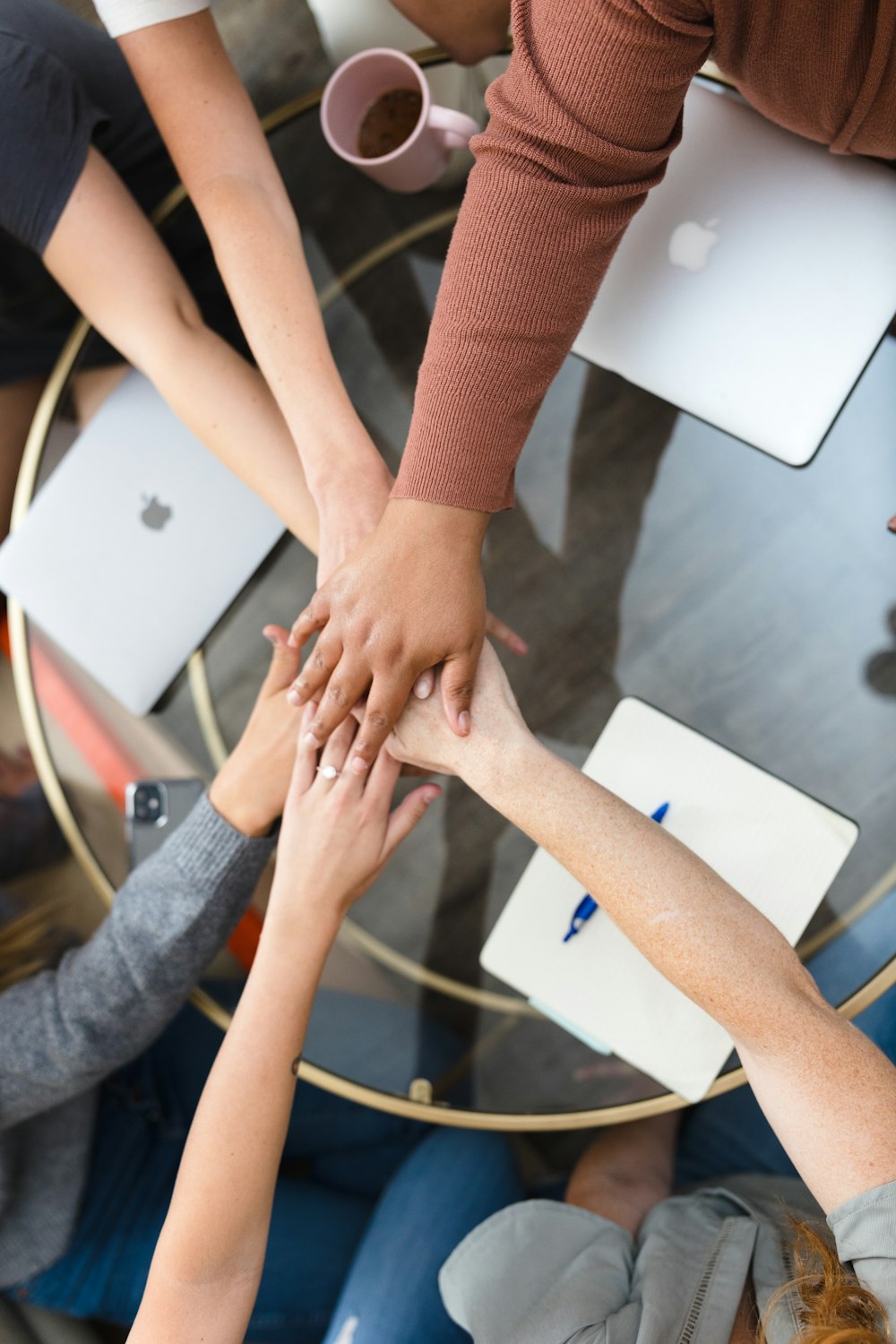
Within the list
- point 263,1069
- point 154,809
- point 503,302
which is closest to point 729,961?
point 263,1069

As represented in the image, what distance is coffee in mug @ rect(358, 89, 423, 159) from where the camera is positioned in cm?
97

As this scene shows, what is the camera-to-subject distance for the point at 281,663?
0.96 metres

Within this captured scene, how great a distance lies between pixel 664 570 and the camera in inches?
37.7

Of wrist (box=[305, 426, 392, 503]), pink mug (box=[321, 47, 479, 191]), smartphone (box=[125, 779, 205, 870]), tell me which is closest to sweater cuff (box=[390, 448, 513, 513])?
wrist (box=[305, 426, 392, 503])

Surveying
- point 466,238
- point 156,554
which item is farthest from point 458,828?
point 466,238

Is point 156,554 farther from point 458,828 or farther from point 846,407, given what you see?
point 846,407

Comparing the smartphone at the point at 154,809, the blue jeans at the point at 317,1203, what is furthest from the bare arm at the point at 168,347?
the blue jeans at the point at 317,1203

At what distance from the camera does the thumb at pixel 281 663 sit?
0.94m

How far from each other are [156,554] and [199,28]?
0.54 metres

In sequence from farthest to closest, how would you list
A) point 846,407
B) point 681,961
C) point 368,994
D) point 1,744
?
point 1,744, point 368,994, point 846,407, point 681,961

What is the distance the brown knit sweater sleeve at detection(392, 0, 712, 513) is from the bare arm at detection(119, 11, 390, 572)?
12 cm

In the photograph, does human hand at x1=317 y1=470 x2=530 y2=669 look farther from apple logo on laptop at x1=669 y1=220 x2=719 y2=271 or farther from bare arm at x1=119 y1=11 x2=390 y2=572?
apple logo on laptop at x1=669 y1=220 x2=719 y2=271

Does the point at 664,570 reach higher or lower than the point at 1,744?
higher

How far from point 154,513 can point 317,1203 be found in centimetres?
93
